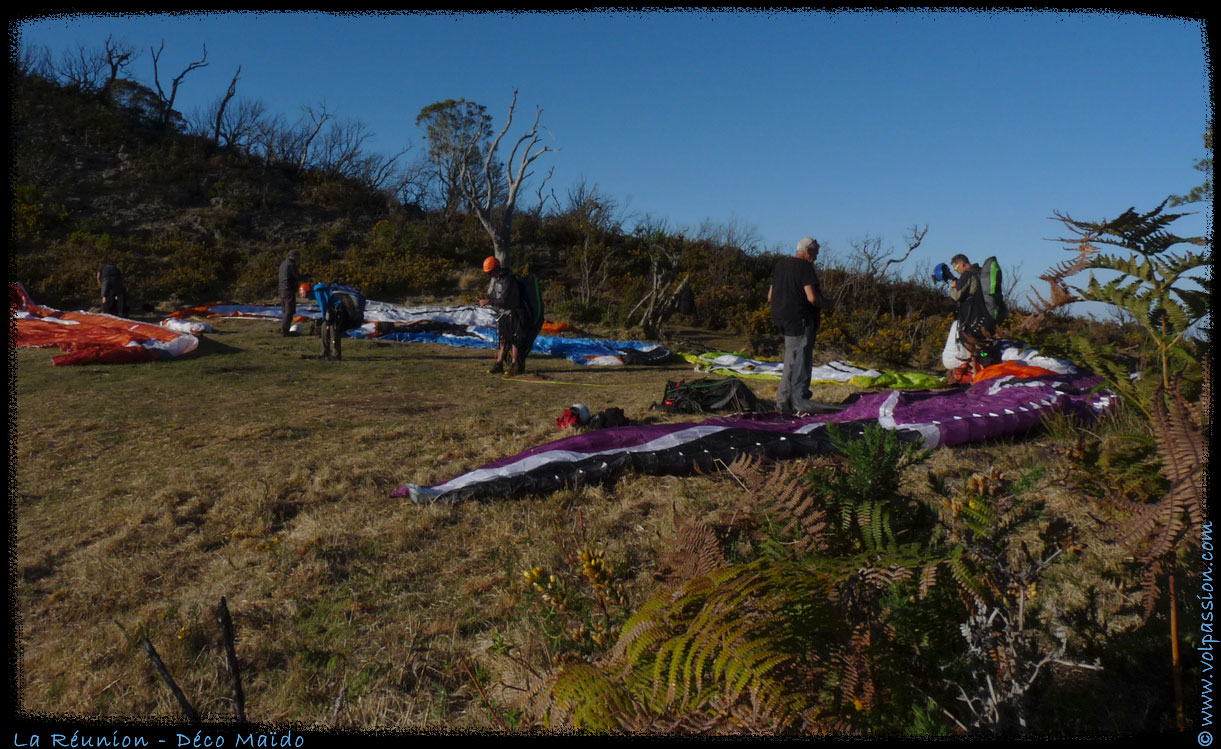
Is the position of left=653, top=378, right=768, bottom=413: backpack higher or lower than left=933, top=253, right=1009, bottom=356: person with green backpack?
lower

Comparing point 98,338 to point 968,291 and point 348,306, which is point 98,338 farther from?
point 968,291

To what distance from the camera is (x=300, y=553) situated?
122 inches

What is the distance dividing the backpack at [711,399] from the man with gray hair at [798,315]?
39cm

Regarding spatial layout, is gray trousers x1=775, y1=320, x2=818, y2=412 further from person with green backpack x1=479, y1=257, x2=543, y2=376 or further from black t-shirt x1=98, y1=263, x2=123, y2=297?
black t-shirt x1=98, y1=263, x2=123, y2=297

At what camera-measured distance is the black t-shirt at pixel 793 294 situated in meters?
5.88

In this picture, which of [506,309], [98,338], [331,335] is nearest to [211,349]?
[98,338]

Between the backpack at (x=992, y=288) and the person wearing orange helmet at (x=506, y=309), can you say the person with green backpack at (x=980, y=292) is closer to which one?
Result: the backpack at (x=992, y=288)

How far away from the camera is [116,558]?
306 centimetres

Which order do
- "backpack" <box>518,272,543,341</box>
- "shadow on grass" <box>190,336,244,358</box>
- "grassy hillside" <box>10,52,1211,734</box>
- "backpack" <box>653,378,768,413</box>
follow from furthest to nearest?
"shadow on grass" <box>190,336,244,358</box> < "backpack" <box>518,272,543,341</box> < "backpack" <box>653,378,768,413</box> < "grassy hillside" <box>10,52,1211,734</box>

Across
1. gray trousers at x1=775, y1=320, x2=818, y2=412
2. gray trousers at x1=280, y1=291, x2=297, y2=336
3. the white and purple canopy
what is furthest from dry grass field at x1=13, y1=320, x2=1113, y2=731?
gray trousers at x1=280, y1=291, x2=297, y2=336

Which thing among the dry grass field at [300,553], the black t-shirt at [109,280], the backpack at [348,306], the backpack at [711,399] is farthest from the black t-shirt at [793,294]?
the black t-shirt at [109,280]

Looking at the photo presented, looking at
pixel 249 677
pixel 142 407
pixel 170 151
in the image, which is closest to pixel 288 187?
pixel 170 151

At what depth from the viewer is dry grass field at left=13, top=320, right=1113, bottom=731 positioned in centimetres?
209

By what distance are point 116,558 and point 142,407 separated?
406 centimetres
